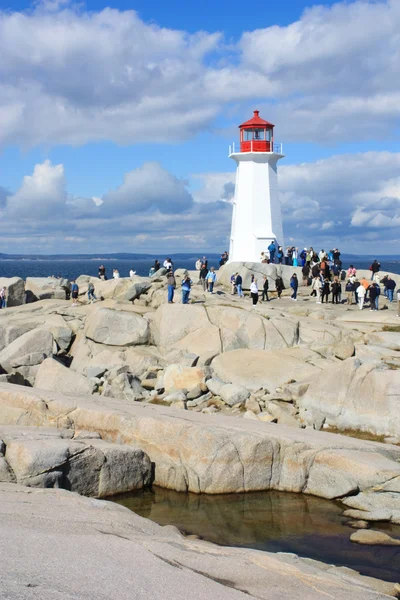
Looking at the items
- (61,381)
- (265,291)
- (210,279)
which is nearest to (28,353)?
(61,381)

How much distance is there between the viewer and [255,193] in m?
43.4

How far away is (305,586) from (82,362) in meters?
20.7

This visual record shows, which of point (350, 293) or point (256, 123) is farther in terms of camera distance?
point (256, 123)

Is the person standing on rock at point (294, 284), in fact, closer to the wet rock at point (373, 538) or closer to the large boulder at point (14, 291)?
the large boulder at point (14, 291)

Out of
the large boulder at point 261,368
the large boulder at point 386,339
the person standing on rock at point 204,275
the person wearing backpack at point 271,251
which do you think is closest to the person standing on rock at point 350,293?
the person wearing backpack at point 271,251

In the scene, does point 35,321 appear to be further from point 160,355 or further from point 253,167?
point 253,167

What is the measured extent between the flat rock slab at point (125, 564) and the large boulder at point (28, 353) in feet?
51.6

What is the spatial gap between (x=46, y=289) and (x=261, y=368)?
17.3 meters

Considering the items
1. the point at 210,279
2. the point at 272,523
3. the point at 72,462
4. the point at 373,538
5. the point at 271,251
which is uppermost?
the point at 271,251

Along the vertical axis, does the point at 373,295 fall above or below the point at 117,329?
above

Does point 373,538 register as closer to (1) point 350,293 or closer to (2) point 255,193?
(1) point 350,293

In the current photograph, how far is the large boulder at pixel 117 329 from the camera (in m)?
29.9

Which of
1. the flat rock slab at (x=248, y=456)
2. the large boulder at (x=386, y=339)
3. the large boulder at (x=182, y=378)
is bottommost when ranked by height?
the flat rock slab at (x=248, y=456)

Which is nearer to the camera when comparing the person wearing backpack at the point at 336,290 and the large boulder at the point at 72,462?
the large boulder at the point at 72,462
